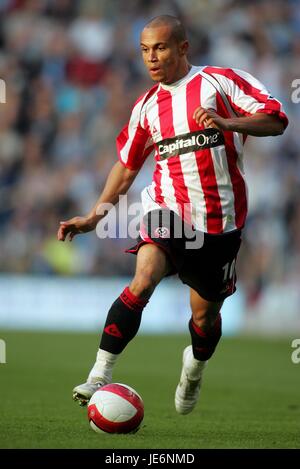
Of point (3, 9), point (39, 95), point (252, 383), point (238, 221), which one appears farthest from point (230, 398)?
point (3, 9)

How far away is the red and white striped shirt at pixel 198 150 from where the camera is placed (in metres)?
6.15

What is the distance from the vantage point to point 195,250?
625 cm

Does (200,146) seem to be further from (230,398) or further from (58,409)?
(230,398)

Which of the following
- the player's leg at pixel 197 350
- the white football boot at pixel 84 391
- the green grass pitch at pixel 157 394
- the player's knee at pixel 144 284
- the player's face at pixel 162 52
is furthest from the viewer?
the player's leg at pixel 197 350

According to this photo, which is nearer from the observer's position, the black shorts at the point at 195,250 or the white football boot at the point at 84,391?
the white football boot at the point at 84,391

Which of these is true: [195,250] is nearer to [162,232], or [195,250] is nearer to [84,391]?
[162,232]

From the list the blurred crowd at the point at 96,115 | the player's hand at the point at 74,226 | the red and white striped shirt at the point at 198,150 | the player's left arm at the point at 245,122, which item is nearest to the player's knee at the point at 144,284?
the red and white striped shirt at the point at 198,150

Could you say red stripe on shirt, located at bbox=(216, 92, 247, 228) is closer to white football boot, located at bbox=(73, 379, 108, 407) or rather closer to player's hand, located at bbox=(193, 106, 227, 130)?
player's hand, located at bbox=(193, 106, 227, 130)

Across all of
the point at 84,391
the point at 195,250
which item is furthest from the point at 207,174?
Result: the point at 84,391

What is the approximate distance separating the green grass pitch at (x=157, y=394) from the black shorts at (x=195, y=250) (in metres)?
0.95

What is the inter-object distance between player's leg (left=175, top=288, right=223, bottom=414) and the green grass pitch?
14 centimetres

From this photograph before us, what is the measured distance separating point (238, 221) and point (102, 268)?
442 inches

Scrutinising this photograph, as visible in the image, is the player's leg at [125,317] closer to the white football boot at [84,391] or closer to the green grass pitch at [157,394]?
the white football boot at [84,391]

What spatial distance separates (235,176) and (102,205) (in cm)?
91
